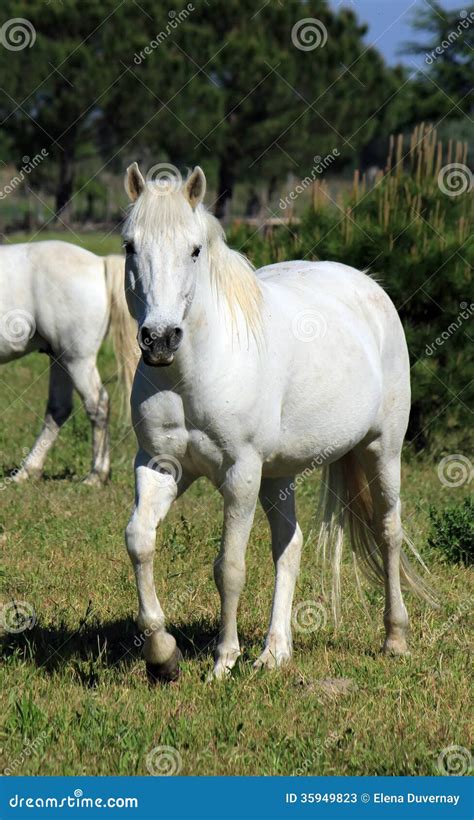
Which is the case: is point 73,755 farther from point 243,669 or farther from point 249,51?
point 249,51

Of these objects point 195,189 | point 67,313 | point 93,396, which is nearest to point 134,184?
point 195,189

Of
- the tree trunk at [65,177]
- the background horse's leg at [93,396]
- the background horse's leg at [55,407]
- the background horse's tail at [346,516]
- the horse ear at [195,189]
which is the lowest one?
the tree trunk at [65,177]

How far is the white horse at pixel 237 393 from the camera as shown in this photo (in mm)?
4047

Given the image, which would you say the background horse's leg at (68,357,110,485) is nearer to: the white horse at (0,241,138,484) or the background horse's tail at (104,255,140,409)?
the white horse at (0,241,138,484)

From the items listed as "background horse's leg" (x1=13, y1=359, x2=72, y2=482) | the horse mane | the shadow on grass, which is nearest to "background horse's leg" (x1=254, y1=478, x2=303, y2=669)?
the shadow on grass

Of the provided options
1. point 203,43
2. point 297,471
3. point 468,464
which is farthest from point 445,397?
point 203,43

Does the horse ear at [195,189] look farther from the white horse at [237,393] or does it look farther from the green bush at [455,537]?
the green bush at [455,537]

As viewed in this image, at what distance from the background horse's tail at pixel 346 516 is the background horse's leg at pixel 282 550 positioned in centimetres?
36

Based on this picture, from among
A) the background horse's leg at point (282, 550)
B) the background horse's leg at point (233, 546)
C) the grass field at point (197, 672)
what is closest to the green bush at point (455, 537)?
the grass field at point (197, 672)

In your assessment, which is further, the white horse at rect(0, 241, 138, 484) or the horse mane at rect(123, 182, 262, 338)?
the white horse at rect(0, 241, 138, 484)

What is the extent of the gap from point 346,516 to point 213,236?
5.98 ft

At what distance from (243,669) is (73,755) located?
3.30 feet

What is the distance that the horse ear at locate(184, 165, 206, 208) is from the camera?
415cm

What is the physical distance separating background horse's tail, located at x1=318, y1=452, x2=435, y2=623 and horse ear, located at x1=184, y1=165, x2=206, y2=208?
1812 mm
